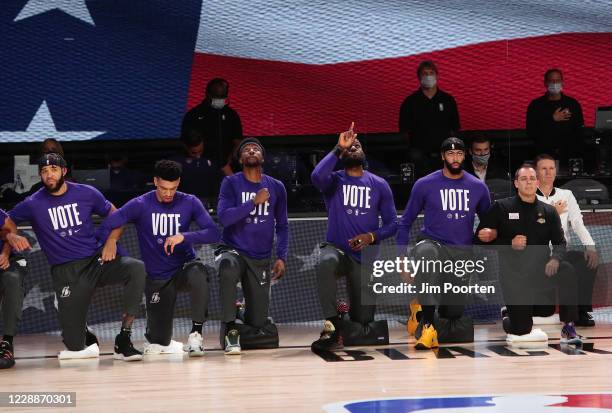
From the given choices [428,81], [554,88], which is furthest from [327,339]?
[554,88]

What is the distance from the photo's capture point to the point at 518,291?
818 centimetres

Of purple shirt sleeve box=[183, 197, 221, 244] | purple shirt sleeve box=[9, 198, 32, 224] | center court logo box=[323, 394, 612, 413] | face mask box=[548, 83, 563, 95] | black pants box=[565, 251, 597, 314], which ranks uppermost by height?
face mask box=[548, 83, 563, 95]

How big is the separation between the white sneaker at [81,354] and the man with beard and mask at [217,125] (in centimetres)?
285

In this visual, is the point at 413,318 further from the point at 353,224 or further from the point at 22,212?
the point at 22,212

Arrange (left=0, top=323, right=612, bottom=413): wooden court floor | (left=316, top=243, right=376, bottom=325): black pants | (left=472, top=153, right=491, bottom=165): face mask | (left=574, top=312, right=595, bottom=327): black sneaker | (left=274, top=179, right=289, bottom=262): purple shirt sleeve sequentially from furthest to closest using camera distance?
1. (left=472, top=153, right=491, bottom=165): face mask
2. (left=574, top=312, right=595, bottom=327): black sneaker
3. (left=274, top=179, right=289, bottom=262): purple shirt sleeve
4. (left=316, top=243, right=376, bottom=325): black pants
5. (left=0, top=323, right=612, bottom=413): wooden court floor

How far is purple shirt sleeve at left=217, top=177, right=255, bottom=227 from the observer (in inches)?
317

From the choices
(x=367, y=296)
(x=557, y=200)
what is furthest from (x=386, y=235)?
(x=557, y=200)

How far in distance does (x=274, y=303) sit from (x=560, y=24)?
4.03m

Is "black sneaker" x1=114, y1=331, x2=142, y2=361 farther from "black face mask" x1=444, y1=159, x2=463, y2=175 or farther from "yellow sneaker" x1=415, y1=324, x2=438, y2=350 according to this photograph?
"black face mask" x1=444, y1=159, x2=463, y2=175

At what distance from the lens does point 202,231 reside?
793 centimetres

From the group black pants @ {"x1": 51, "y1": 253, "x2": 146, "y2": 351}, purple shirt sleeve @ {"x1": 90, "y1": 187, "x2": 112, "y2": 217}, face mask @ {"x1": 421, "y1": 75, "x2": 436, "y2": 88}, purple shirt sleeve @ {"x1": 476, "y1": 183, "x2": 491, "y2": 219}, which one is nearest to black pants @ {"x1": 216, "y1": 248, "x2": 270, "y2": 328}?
black pants @ {"x1": 51, "y1": 253, "x2": 146, "y2": 351}

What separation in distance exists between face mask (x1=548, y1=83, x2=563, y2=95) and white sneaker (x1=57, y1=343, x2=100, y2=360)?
5076 millimetres

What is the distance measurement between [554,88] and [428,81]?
119 centimetres

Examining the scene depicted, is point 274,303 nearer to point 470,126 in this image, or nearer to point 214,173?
point 214,173
